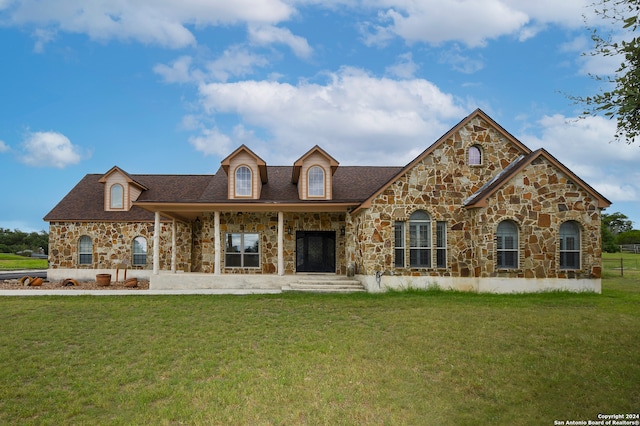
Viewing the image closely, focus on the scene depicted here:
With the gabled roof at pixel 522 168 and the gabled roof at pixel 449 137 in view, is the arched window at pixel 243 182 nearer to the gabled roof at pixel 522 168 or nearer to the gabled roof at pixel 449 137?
the gabled roof at pixel 449 137

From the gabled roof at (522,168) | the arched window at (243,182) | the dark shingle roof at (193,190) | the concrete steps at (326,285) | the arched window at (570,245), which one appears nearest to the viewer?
the gabled roof at (522,168)

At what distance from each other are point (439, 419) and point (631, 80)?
227 inches

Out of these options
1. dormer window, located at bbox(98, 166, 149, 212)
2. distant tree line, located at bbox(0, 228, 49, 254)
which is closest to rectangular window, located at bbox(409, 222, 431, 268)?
dormer window, located at bbox(98, 166, 149, 212)

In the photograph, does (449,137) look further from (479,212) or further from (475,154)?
(479,212)

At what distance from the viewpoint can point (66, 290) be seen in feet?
53.0

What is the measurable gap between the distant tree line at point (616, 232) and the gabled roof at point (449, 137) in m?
42.1

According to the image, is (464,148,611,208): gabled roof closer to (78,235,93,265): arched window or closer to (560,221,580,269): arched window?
(560,221,580,269): arched window

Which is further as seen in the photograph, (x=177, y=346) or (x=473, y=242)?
(x=473, y=242)

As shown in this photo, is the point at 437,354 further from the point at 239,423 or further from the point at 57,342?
the point at 57,342

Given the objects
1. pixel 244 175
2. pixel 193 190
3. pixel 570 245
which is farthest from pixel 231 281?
pixel 570 245

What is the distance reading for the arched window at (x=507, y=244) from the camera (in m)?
15.1

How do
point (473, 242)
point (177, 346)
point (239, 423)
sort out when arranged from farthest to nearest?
1. point (473, 242)
2. point (177, 346)
3. point (239, 423)

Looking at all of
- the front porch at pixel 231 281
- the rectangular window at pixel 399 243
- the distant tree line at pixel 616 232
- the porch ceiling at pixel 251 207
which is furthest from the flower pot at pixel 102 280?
the distant tree line at pixel 616 232

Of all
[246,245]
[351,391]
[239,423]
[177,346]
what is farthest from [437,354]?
[246,245]
